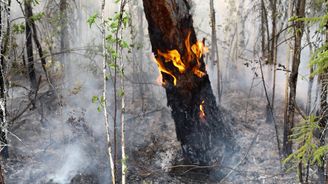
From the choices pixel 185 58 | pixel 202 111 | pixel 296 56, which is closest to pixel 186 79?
pixel 185 58

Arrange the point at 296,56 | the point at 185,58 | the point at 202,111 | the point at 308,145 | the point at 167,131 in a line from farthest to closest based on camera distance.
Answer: the point at 167,131 < the point at 202,111 < the point at 185,58 < the point at 296,56 < the point at 308,145

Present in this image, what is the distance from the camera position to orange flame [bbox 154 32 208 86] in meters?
6.36

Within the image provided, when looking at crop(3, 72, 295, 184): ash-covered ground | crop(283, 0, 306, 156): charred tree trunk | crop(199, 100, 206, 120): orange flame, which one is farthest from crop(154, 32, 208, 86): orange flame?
crop(3, 72, 295, 184): ash-covered ground

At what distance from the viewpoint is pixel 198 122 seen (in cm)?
709

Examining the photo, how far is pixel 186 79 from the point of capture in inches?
261

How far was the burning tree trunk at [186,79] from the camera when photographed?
20.1 feet

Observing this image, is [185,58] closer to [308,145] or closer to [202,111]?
[202,111]

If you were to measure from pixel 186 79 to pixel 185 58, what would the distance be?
450 mm

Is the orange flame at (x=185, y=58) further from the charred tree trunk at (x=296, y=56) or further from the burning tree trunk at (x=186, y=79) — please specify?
the charred tree trunk at (x=296, y=56)

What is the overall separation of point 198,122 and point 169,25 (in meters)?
2.28

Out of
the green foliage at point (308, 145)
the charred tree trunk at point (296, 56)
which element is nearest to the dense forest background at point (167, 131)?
the charred tree trunk at point (296, 56)

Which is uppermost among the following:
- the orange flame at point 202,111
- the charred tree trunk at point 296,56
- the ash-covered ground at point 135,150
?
the charred tree trunk at point 296,56

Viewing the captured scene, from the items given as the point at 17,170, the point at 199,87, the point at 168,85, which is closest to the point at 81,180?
the point at 17,170

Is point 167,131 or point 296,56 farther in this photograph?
point 167,131
